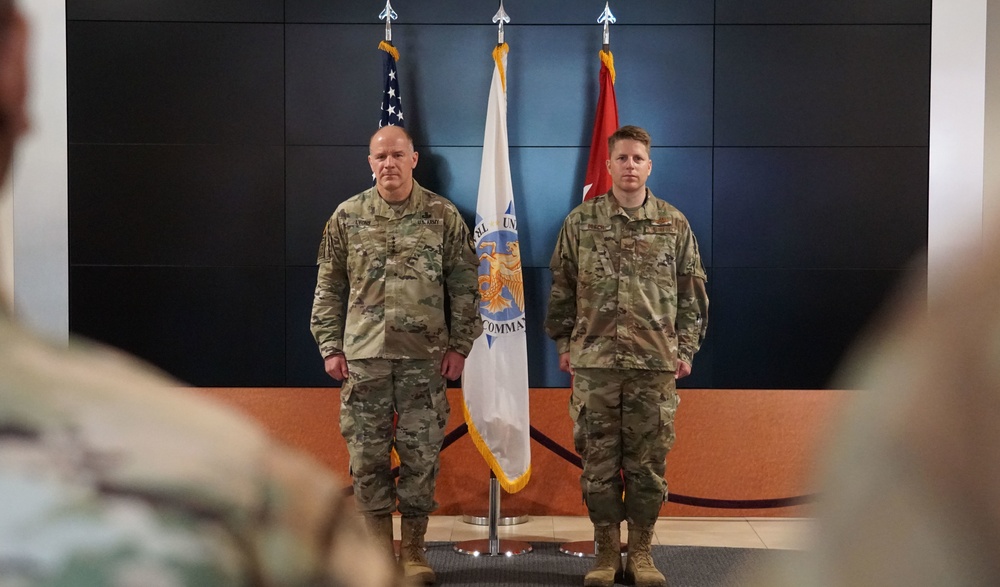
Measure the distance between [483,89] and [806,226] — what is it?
5.28 ft

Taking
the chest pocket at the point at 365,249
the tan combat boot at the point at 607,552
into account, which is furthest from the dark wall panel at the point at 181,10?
the tan combat boot at the point at 607,552

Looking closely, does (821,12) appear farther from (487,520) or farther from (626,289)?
(487,520)

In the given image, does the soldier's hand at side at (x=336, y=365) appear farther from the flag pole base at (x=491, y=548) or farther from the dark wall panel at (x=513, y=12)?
the dark wall panel at (x=513, y=12)

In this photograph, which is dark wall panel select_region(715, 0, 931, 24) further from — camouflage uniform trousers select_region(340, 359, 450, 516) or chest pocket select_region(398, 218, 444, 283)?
camouflage uniform trousers select_region(340, 359, 450, 516)

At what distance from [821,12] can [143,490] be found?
4.83 meters

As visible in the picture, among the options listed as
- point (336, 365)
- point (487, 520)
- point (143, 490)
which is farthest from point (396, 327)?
point (143, 490)

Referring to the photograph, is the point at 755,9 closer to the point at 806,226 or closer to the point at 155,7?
the point at 806,226

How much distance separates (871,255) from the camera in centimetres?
464

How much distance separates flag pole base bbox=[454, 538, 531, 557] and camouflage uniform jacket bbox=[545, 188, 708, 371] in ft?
2.95

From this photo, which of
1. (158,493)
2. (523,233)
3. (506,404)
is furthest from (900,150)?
(158,493)

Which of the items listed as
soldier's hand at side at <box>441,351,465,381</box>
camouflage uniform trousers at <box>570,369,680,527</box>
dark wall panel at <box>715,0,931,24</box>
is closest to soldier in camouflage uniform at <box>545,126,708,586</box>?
camouflage uniform trousers at <box>570,369,680,527</box>

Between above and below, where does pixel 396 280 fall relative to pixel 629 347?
above

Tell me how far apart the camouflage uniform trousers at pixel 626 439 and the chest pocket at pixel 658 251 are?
338mm

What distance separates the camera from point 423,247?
141 inches
